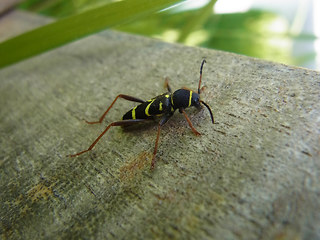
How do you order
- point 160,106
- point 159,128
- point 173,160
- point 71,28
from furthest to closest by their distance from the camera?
1. point 71,28
2. point 160,106
3. point 159,128
4. point 173,160

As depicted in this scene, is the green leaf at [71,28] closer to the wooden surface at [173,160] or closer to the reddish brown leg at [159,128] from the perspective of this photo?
the wooden surface at [173,160]

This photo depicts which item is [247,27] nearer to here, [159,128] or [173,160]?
[159,128]

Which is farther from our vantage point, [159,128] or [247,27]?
[247,27]

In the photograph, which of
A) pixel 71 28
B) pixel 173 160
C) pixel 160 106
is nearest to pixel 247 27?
pixel 160 106

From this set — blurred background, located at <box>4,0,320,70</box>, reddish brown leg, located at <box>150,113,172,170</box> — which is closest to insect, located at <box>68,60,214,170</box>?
reddish brown leg, located at <box>150,113,172,170</box>

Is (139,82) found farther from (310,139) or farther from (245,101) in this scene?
(310,139)

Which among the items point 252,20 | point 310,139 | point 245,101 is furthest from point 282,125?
point 252,20
